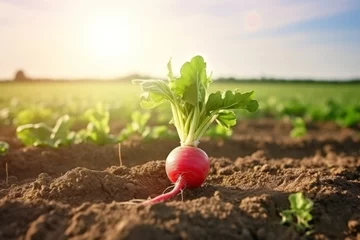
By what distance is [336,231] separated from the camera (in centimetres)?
425

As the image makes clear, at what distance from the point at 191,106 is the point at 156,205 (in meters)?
A: 1.56

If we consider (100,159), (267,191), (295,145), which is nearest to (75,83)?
(295,145)

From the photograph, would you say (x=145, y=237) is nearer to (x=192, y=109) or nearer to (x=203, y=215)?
(x=203, y=215)

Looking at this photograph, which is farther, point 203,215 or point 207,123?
point 207,123

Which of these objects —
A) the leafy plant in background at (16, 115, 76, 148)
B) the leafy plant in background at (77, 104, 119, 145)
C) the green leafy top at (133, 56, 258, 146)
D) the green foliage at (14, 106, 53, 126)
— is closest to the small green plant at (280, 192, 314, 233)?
the green leafy top at (133, 56, 258, 146)

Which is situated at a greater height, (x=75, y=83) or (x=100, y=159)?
(x=100, y=159)

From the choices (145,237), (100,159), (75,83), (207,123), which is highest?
(207,123)

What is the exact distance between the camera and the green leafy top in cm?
495

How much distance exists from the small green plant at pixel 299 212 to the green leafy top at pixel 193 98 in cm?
132

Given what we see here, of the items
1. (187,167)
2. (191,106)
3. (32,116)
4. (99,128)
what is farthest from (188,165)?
(32,116)

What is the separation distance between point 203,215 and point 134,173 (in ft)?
5.51

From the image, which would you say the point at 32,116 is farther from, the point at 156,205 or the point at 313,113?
the point at 313,113

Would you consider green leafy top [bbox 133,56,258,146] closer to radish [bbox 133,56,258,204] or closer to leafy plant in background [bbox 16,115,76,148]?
radish [bbox 133,56,258,204]

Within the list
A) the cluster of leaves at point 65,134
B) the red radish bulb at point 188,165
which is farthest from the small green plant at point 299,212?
the cluster of leaves at point 65,134
